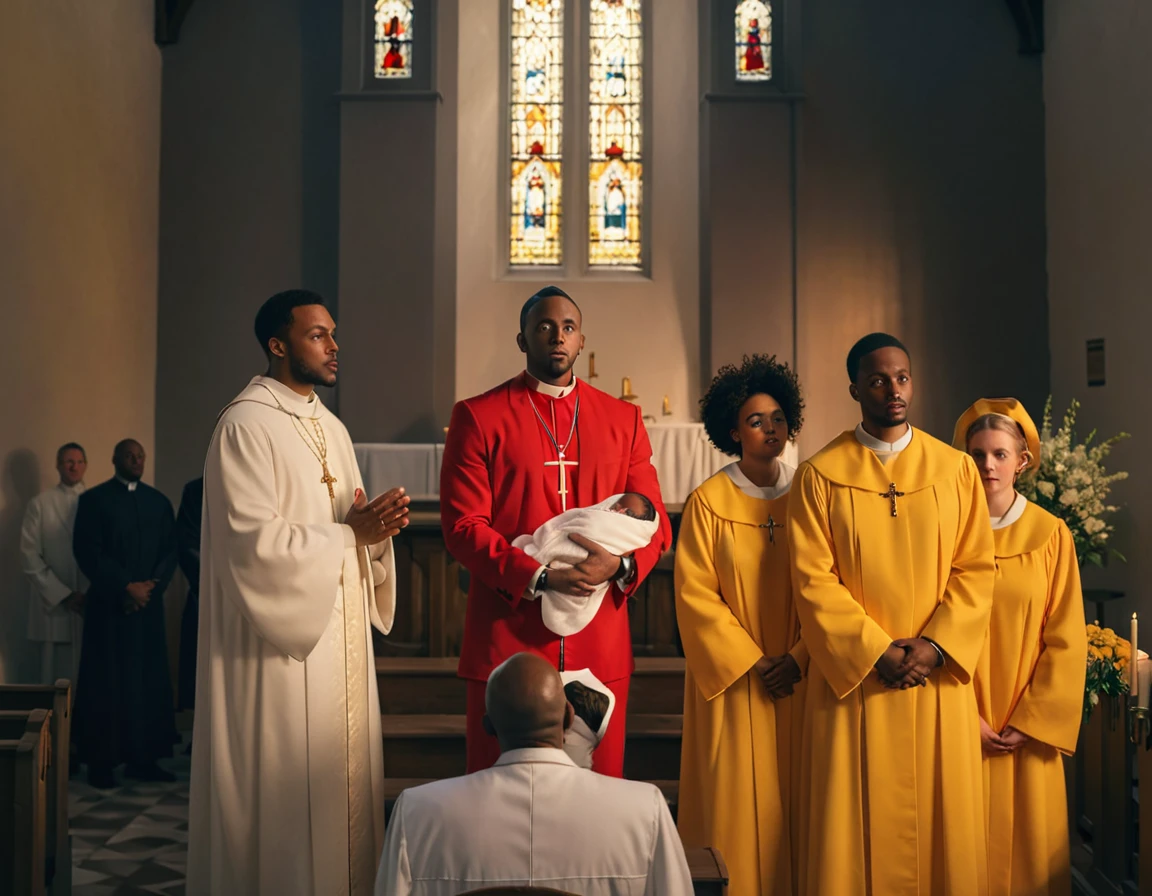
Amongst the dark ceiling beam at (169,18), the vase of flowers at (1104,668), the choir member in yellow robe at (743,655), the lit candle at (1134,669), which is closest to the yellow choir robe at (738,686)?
the choir member in yellow robe at (743,655)

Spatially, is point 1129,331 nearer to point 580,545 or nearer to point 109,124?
point 580,545

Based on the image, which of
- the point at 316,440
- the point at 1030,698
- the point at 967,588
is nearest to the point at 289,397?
the point at 316,440

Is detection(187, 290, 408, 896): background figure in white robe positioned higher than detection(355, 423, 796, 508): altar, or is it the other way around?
detection(355, 423, 796, 508): altar

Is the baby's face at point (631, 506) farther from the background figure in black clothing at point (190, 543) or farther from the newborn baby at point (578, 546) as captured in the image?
the background figure in black clothing at point (190, 543)

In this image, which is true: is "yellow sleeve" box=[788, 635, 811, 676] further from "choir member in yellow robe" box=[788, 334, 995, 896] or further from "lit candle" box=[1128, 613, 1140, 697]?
"lit candle" box=[1128, 613, 1140, 697]

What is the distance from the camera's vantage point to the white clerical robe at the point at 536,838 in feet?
6.58

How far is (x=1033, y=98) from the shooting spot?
33.7 feet

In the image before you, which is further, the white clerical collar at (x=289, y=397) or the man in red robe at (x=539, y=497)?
the white clerical collar at (x=289, y=397)

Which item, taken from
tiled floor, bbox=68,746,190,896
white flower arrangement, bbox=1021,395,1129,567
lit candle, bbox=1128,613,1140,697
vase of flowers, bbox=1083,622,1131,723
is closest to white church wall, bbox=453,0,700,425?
white flower arrangement, bbox=1021,395,1129,567

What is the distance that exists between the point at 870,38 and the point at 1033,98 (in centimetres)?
153

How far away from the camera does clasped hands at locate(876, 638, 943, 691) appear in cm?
325

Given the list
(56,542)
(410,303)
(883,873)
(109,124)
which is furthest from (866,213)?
(883,873)

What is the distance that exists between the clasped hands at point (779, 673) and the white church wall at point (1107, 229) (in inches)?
210

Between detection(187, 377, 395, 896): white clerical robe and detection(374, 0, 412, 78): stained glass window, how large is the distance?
7.63m
